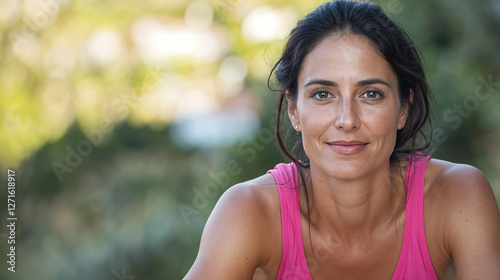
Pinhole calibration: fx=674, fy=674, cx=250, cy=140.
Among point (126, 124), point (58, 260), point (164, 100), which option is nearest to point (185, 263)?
point (58, 260)

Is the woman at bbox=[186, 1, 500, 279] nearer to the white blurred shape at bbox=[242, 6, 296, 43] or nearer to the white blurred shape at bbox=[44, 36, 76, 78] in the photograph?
the white blurred shape at bbox=[242, 6, 296, 43]

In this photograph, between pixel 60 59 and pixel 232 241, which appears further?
pixel 60 59

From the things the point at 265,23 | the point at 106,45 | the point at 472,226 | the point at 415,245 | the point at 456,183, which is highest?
the point at 265,23

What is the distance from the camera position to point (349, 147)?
7.43 feet

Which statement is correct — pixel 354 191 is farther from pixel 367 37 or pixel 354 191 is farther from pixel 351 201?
pixel 367 37

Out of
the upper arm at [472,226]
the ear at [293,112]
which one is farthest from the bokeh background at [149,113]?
the upper arm at [472,226]

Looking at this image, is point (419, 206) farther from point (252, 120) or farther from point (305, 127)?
point (252, 120)

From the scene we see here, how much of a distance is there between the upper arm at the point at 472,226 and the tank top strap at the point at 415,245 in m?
0.11

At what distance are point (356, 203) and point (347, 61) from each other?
1.78 ft

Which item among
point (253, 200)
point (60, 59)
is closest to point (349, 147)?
point (253, 200)

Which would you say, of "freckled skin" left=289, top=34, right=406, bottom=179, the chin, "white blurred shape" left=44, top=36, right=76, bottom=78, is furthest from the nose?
"white blurred shape" left=44, top=36, right=76, bottom=78

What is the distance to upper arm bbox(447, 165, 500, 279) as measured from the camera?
7.20 feet

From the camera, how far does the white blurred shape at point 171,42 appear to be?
719 centimetres

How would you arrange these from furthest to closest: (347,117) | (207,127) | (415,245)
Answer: (207,127) → (415,245) → (347,117)
